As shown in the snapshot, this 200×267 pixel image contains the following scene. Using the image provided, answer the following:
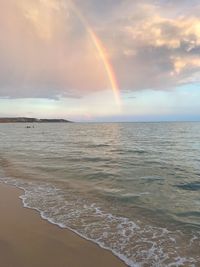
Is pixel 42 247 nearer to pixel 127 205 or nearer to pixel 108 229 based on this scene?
pixel 108 229

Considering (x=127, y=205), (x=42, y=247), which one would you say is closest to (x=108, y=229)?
(x=42, y=247)

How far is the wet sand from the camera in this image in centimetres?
635

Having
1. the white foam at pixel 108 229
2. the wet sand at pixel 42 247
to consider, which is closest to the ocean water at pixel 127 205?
the white foam at pixel 108 229

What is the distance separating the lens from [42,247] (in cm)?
707

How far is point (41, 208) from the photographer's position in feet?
34.6

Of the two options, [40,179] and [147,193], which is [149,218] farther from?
[40,179]

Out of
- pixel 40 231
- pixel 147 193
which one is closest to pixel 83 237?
pixel 40 231

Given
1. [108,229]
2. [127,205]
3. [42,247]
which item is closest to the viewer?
[42,247]

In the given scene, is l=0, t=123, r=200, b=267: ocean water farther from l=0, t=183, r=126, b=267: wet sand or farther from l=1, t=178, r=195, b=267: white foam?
l=0, t=183, r=126, b=267: wet sand

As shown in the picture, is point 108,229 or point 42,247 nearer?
point 42,247

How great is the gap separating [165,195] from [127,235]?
4809 millimetres

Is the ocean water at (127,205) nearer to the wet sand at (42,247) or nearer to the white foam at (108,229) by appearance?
the white foam at (108,229)

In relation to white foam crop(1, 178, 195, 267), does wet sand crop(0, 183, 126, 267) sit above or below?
above

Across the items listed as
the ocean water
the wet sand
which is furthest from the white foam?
the wet sand
